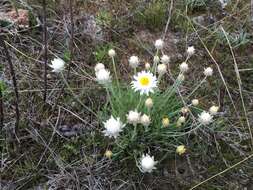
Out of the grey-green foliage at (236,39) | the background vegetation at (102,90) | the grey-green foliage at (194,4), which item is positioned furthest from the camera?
the grey-green foliage at (194,4)

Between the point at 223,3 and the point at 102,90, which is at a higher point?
the point at 223,3

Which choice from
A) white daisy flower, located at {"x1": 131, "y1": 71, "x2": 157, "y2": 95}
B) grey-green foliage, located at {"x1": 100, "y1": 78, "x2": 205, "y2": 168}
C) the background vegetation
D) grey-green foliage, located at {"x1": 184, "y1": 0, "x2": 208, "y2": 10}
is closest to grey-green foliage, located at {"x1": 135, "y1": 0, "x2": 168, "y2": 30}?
the background vegetation

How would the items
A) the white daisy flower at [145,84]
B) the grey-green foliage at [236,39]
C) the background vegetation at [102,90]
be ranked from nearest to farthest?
the white daisy flower at [145,84], the background vegetation at [102,90], the grey-green foliage at [236,39]

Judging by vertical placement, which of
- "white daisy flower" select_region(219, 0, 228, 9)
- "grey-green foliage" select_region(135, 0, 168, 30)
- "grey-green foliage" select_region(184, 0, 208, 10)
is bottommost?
"grey-green foliage" select_region(135, 0, 168, 30)

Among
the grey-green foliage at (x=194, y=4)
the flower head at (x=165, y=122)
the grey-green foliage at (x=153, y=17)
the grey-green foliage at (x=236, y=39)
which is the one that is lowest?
the flower head at (x=165, y=122)

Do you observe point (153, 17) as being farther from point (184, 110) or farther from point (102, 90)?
point (184, 110)

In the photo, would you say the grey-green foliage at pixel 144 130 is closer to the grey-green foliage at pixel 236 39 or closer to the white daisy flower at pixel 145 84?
the white daisy flower at pixel 145 84

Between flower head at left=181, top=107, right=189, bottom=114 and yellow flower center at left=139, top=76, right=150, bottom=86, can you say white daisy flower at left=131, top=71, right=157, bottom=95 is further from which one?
flower head at left=181, top=107, right=189, bottom=114

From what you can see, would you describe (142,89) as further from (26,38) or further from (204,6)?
(204,6)

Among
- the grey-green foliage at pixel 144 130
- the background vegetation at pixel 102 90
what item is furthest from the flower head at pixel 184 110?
the background vegetation at pixel 102 90

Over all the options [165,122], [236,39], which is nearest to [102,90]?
[165,122]

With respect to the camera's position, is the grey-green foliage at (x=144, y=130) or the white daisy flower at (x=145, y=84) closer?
the white daisy flower at (x=145, y=84)

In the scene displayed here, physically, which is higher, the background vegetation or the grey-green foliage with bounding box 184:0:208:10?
the grey-green foliage with bounding box 184:0:208:10
